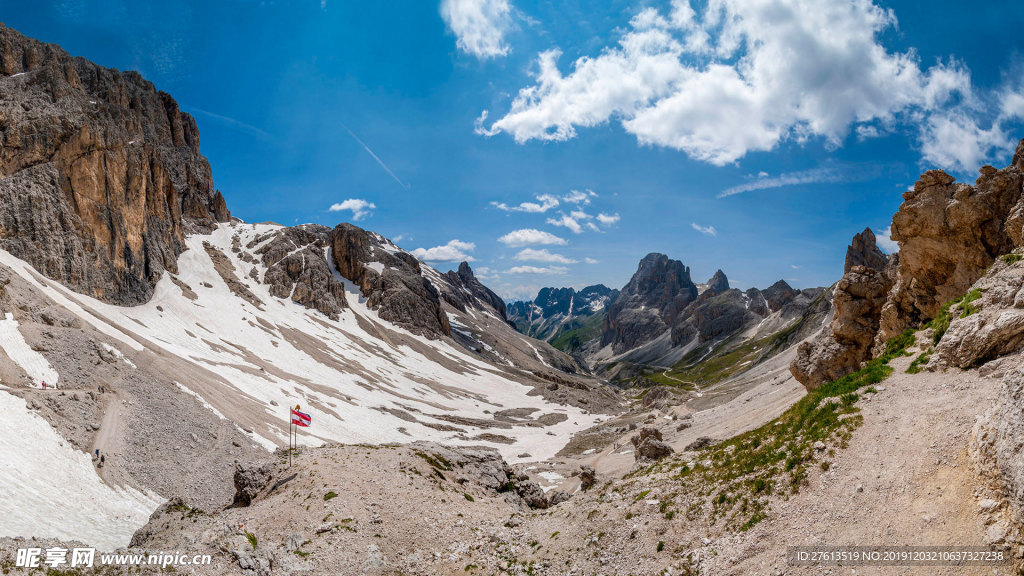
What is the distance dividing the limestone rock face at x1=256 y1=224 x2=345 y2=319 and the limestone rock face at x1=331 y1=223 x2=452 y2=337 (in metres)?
12.7

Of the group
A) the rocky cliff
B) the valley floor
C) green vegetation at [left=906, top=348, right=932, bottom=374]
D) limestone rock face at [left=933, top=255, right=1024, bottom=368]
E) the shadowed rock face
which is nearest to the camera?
the valley floor

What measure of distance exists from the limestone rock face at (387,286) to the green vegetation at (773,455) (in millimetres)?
146135

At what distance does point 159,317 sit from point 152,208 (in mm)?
46127

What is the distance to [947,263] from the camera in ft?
109

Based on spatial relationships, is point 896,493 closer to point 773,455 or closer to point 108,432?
point 773,455

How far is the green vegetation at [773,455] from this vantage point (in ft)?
50.3

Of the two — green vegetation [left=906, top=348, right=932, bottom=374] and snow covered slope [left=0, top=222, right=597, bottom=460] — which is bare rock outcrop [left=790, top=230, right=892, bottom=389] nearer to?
green vegetation [left=906, top=348, right=932, bottom=374]

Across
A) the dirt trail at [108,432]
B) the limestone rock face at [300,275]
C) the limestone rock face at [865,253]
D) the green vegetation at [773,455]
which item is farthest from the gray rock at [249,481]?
the limestone rock face at [865,253]

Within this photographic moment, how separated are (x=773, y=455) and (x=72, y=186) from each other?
107467mm

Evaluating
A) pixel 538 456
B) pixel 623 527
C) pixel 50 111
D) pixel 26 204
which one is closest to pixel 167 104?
pixel 50 111

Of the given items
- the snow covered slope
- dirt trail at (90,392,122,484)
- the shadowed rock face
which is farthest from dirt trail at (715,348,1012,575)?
the shadowed rock face

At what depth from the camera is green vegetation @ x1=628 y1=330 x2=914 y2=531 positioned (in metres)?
15.3

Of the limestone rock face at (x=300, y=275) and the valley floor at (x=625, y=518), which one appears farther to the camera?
the limestone rock face at (x=300, y=275)

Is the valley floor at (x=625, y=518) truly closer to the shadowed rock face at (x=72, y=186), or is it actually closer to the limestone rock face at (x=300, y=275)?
the shadowed rock face at (x=72, y=186)
